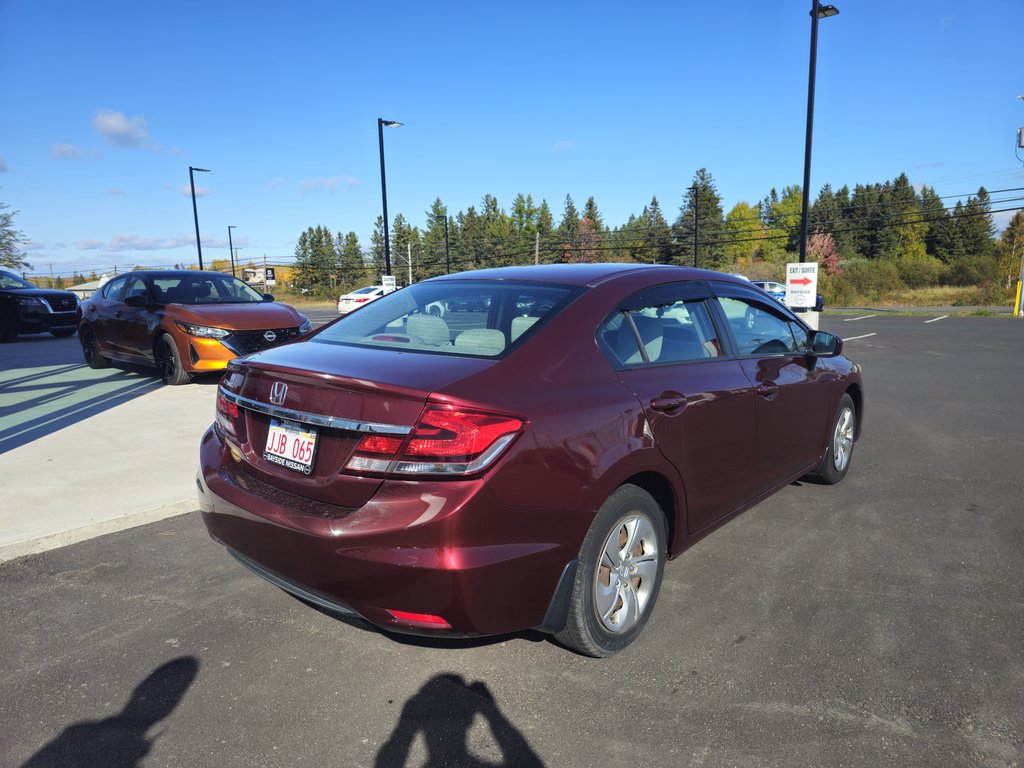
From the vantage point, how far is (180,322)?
9117 millimetres

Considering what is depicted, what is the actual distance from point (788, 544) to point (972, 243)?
Result: 10027 cm

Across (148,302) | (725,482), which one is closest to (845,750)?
(725,482)

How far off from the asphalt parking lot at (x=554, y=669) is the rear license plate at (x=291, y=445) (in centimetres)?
88

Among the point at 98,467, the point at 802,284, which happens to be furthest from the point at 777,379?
the point at 802,284

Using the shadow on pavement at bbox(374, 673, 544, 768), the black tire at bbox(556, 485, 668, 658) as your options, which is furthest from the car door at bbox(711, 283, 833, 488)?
the shadow on pavement at bbox(374, 673, 544, 768)

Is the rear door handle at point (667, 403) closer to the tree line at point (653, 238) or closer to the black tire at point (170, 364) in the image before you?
the black tire at point (170, 364)

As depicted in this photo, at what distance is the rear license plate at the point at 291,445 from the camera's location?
254 centimetres

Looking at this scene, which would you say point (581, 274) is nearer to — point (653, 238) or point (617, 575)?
point (617, 575)

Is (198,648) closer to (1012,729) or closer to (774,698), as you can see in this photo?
(774,698)

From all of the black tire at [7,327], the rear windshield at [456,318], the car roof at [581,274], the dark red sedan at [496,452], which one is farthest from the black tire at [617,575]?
the black tire at [7,327]

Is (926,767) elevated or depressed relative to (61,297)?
depressed

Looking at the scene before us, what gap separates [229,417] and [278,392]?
0.47 metres

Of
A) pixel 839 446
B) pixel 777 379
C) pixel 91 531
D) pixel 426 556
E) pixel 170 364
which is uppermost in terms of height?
pixel 777 379

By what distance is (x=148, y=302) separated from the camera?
9633mm
